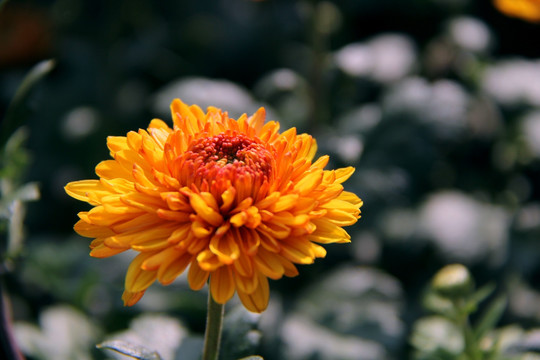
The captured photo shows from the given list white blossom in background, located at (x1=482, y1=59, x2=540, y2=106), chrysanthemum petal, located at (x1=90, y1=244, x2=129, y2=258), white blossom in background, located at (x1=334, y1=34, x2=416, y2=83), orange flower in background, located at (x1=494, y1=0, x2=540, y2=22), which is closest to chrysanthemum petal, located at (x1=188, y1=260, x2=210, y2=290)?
chrysanthemum petal, located at (x1=90, y1=244, x2=129, y2=258)

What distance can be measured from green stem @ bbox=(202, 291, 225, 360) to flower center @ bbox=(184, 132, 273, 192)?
20 cm

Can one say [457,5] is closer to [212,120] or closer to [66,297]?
[212,120]

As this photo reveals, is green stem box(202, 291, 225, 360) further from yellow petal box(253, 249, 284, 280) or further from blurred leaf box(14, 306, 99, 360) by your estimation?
blurred leaf box(14, 306, 99, 360)

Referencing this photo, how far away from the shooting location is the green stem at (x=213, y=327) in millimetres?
953

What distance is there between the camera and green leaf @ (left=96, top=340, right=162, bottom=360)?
900 mm

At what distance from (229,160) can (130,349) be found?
1.16 ft

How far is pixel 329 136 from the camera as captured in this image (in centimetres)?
191

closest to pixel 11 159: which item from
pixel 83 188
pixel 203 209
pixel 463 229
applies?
pixel 83 188

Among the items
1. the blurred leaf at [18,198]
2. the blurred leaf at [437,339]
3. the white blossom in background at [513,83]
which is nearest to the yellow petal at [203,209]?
the blurred leaf at [18,198]

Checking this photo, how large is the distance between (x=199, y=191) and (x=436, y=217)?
1.27 meters

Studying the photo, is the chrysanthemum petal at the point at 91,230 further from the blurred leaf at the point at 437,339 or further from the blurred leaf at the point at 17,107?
the blurred leaf at the point at 437,339

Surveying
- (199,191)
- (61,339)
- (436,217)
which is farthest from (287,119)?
(199,191)

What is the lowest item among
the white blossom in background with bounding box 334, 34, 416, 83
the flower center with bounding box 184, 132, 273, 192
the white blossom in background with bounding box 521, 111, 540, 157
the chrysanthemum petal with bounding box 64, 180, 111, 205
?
the chrysanthemum petal with bounding box 64, 180, 111, 205

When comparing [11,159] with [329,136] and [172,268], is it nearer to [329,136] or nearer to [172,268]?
[172,268]
